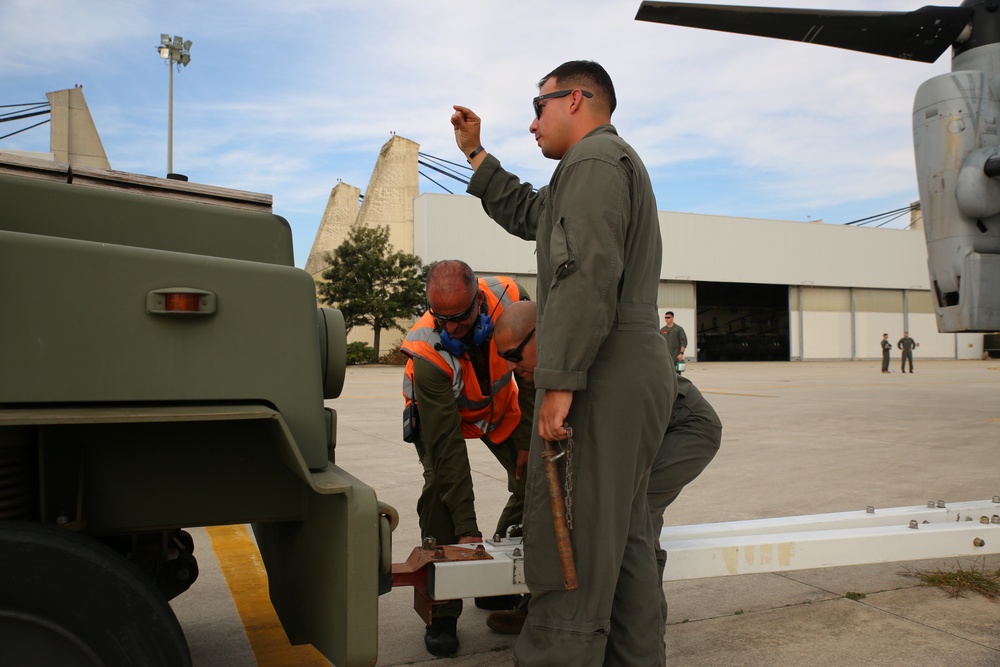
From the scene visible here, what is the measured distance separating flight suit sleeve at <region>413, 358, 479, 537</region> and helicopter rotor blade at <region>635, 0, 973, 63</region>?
426 cm

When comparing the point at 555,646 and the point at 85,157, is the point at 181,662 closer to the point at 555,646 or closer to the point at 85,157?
the point at 555,646

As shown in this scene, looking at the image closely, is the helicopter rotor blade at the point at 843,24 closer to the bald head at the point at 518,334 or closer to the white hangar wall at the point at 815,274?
the bald head at the point at 518,334

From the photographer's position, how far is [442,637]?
9.50ft

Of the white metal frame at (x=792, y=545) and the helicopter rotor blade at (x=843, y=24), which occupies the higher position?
the helicopter rotor blade at (x=843, y=24)

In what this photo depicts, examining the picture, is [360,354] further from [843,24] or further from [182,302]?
[182,302]

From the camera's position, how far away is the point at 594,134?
2.29 metres

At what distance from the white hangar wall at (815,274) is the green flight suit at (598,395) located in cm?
3259

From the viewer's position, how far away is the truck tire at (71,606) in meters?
1.43

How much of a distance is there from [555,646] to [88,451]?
1261 millimetres

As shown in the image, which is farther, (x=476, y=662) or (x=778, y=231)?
(x=778, y=231)

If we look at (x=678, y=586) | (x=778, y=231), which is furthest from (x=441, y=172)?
(x=678, y=586)

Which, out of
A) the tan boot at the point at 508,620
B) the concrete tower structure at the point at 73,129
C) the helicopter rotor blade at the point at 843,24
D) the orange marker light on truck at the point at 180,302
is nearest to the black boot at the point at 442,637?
the tan boot at the point at 508,620

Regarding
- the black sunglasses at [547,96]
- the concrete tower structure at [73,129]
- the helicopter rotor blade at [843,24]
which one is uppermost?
the concrete tower structure at [73,129]

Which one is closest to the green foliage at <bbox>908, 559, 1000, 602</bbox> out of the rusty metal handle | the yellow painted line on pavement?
the rusty metal handle
